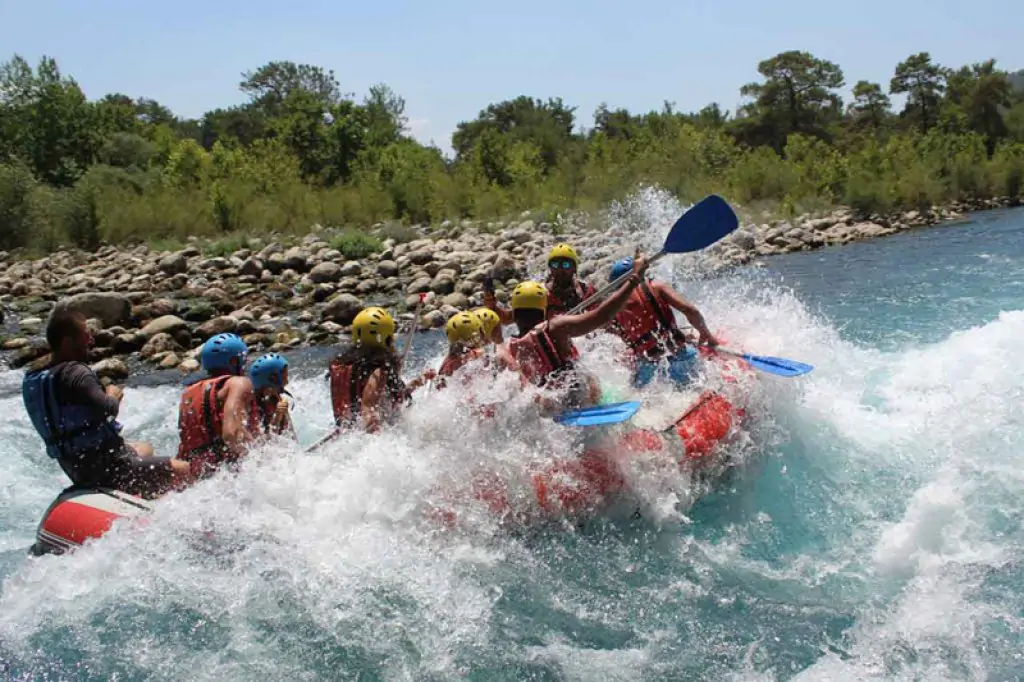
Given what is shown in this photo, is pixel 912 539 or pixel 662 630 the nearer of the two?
pixel 662 630

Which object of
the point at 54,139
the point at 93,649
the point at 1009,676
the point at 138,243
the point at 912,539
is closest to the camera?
the point at 1009,676

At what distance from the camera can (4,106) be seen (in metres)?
35.0

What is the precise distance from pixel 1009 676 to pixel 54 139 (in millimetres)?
38471

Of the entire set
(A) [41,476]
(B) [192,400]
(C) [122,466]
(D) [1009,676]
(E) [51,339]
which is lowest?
(D) [1009,676]

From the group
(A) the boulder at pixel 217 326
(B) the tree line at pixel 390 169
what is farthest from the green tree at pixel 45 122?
(A) the boulder at pixel 217 326

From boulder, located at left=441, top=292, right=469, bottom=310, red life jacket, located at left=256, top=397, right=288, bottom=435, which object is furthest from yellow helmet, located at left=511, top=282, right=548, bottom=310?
boulder, located at left=441, top=292, right=469, bottom=310

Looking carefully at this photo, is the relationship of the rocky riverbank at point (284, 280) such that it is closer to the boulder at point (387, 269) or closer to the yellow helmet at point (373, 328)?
the boulder at point (387, 269)

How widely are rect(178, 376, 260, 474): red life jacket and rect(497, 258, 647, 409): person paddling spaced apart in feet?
5.19

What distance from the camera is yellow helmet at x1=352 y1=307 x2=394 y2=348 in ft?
16.3

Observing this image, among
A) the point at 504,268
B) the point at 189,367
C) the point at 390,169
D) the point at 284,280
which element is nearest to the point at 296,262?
the point at 284,280

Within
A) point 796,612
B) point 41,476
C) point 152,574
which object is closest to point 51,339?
point 152,574

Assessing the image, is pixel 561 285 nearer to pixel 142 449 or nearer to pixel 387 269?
pixel 142 449

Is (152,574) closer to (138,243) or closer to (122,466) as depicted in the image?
(122,466)

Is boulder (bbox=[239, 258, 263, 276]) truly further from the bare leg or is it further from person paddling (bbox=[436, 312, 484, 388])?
person paddling (bbox=[436, 312, 484, 388])
